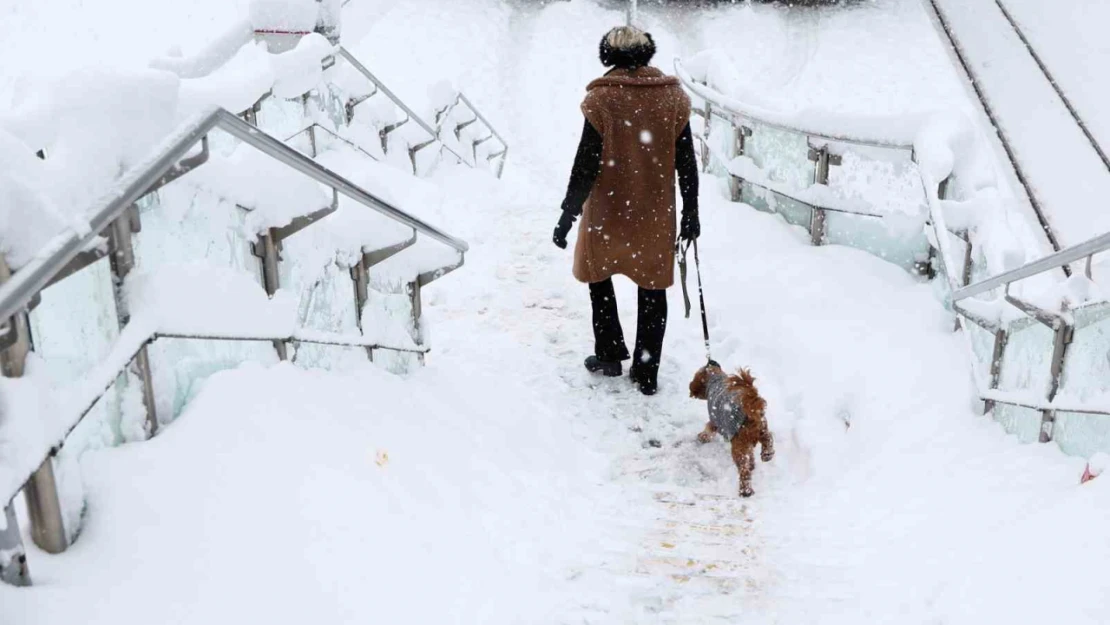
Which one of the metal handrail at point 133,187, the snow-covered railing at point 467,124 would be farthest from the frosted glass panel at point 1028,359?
the snow-covered railing at point 467,124

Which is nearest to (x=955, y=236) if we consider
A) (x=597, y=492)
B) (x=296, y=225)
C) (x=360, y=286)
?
(x=597, y=492)

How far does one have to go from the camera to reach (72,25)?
15.2 metres

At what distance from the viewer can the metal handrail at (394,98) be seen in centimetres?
827

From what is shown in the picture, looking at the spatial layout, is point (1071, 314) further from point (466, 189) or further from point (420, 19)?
point (420, 19)

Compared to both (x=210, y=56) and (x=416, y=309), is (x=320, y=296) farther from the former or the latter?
(x=210, y=56)

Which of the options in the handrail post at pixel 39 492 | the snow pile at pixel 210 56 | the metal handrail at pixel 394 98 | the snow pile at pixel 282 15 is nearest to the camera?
the handrail post at pixel 39 492

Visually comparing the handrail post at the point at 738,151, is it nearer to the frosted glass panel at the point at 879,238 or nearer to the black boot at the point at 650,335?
the frosted glass panel at the point at 879,238

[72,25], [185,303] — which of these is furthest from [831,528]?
[72,25]

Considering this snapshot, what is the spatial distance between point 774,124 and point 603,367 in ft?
6.85

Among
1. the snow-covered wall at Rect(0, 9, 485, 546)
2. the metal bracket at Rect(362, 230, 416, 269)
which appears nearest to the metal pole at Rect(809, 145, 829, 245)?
the snow-covered wall at Rect(0, 9, 485, 546)

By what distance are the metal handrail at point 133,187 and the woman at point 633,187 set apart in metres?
1.55

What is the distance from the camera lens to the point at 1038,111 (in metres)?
12.7

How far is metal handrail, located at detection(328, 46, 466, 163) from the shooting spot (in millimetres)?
8273

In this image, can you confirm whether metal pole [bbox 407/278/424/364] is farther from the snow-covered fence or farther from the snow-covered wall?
the snow-covered fence
